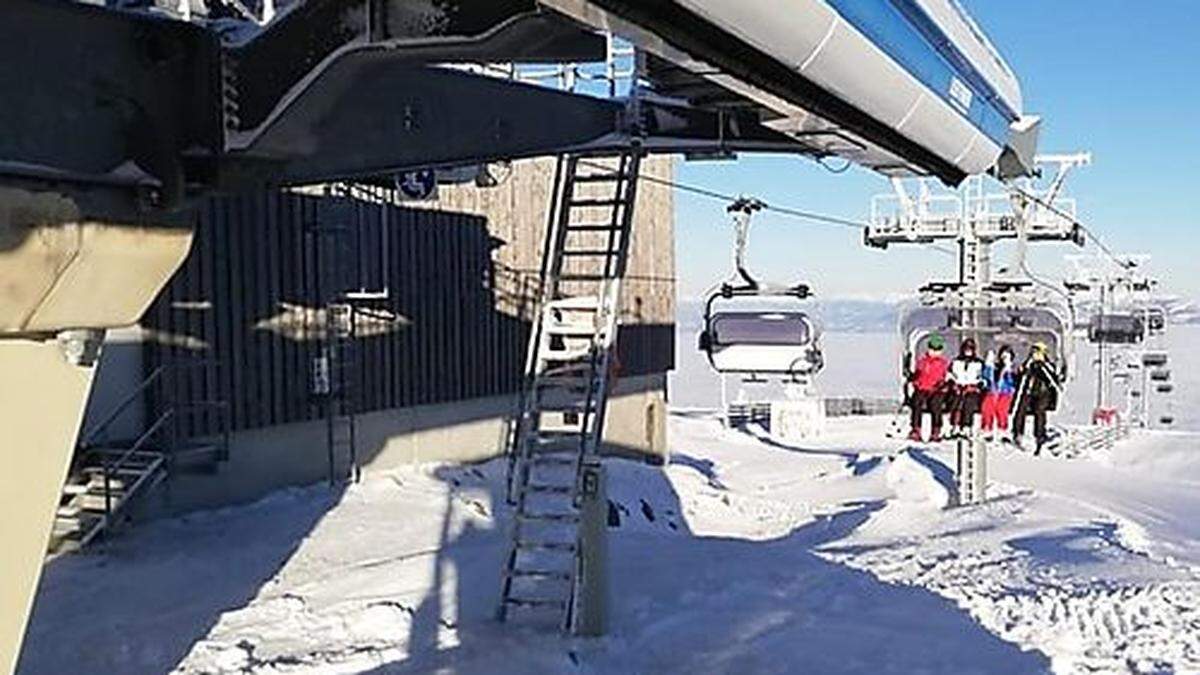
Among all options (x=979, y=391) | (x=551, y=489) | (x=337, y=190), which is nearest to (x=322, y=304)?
(x=337, y=190)

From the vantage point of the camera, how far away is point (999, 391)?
18281 mm

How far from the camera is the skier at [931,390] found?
58.4ft

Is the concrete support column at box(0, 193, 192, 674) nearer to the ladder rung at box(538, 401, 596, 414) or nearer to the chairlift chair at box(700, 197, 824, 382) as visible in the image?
the ladder rung at box(538, 401, 596, 414)

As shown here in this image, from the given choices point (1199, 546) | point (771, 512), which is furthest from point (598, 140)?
point (771, 512)

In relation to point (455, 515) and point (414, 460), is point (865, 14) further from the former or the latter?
point (414, 460)

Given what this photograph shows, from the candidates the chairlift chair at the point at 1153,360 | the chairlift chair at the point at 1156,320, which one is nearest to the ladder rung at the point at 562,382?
the chairlift chair at the point at 1156,320

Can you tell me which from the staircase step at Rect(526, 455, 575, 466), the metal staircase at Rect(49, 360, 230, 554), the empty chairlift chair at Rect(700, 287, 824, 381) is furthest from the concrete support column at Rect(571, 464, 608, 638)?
the empty chairlift chair at Rect(700, 287, 824, 381)

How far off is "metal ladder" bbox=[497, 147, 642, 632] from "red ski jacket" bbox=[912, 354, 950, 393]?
863cm

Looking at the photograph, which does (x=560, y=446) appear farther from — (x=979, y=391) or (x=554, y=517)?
(x=979, y=391)

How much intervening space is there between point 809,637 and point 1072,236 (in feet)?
69.7

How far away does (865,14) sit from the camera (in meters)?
3.44

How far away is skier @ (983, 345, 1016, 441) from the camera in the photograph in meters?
17.9

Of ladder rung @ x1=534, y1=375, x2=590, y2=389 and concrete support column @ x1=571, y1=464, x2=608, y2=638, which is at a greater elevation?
ladder rung @ x1=534, y1=375, x2=590, y2=389

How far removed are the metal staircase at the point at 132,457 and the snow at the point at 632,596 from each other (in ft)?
1.08
